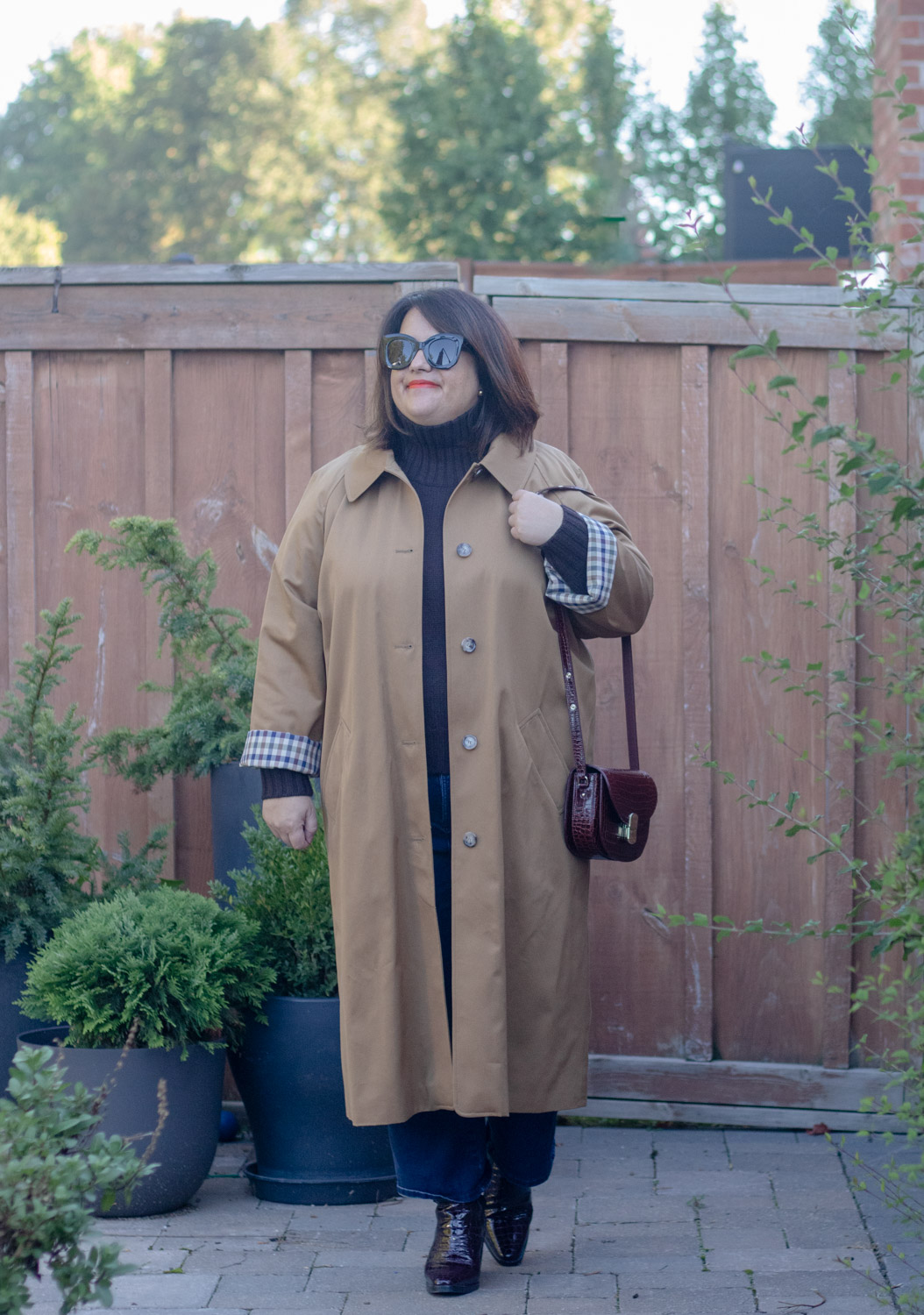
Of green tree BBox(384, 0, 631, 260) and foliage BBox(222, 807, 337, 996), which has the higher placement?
green tree BBox(384, 0, 631, 260)

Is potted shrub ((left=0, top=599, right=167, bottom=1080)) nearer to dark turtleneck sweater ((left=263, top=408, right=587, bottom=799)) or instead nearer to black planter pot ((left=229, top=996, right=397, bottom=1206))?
black planter pot ((left=229, top=996, right=397, bottom=1206))

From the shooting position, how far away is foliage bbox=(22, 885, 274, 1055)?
2.96 metres

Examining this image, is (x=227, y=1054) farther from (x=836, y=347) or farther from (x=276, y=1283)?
(x=836, y=347)

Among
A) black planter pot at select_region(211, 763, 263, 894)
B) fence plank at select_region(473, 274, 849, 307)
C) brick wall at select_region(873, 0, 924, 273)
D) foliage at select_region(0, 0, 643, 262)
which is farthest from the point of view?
foliage at select_region(0, 0, 643, 262)

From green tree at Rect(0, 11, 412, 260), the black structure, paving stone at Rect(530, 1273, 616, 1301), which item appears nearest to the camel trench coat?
paving stone at Rect(530, 1273, 616, 1301)

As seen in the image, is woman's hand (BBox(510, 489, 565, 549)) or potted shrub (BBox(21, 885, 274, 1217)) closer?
woman's hand (BBox(510, 489, 565, 549))

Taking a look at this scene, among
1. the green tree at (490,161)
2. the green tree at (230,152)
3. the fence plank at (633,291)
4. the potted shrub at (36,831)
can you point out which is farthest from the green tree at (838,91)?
the green tree at (230,152)

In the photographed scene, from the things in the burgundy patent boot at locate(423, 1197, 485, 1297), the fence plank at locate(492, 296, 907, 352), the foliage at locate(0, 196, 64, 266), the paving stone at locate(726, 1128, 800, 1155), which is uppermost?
the foliage at locate(0, 196, 64, 266)

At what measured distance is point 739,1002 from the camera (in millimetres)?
3789

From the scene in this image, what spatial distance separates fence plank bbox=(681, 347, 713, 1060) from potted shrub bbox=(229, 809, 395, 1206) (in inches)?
42.4

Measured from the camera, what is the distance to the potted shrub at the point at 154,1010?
9.73 ft

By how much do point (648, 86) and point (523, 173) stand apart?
4.94 ft

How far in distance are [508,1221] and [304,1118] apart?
579mm

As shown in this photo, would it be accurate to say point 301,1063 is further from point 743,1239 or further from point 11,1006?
point 743,1239
